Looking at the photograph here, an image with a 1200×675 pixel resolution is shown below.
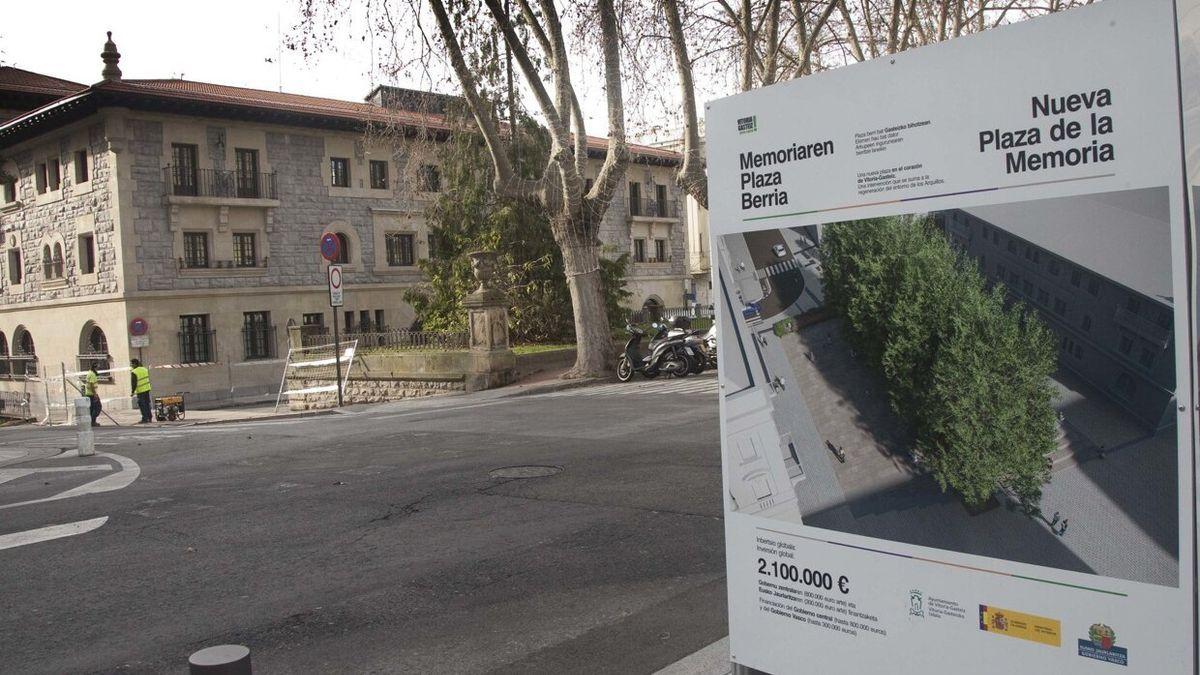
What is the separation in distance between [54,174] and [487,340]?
74.8 feet

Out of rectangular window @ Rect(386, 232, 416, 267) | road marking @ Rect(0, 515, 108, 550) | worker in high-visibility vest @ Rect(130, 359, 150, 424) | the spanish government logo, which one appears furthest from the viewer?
rectangular window @ Rect(386, 232, 416, 267)

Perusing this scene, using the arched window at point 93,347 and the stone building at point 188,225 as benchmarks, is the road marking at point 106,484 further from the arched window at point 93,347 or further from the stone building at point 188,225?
the arched window at point 93,347

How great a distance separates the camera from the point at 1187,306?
2264mm

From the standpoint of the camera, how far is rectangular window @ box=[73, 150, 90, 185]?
3488 centimetres

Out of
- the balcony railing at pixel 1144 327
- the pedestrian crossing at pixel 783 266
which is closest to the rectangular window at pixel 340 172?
the pedestrian crossing at pixel 783 266

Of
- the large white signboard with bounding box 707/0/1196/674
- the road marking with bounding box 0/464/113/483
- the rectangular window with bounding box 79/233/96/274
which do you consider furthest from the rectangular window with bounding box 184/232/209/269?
the large white signboard with bounding box 707/0/1196/674

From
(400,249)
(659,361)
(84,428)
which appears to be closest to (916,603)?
(84,428)

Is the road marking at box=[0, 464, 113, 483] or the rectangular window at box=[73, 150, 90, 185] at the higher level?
the rectangular window at box=[73, 150, 90, 185]

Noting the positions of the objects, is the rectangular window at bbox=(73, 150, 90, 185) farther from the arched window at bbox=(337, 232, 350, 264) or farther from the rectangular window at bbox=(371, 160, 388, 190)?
the rectangular window at bbox=(371, 160, 388, 190)

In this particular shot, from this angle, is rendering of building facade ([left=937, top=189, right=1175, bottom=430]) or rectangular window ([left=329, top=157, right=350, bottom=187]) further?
rectangular window ([left=329, top=157, right=350, bottom=187])

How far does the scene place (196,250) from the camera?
35656 mm

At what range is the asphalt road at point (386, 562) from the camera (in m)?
5.09

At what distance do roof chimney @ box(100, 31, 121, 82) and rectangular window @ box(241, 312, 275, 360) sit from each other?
912 centimetres

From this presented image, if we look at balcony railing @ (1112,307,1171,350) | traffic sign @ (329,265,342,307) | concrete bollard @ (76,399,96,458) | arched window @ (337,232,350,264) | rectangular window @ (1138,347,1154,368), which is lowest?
concrete bollard @ (76,399,96,458)
